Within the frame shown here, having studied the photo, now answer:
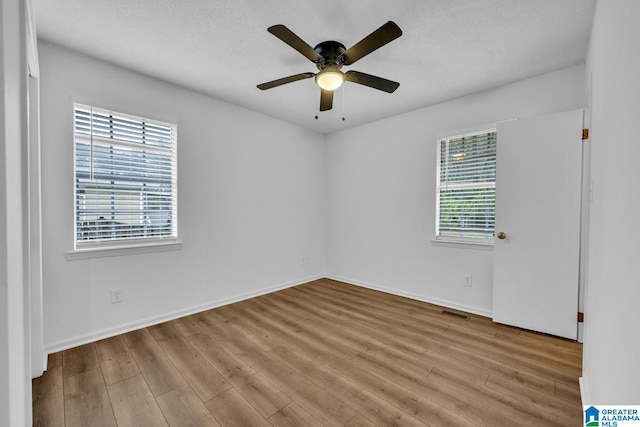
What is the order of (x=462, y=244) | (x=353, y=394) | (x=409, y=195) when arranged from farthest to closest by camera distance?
1. (x=409, y=195)
2. (x=462, y=244)
3. (x=353, y=394)

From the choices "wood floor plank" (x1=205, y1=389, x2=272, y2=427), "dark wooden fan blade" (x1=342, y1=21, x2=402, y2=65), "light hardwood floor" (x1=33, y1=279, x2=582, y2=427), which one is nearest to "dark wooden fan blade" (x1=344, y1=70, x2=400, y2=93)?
"dark wooden fan blade" (x1=342, y1=21, x2=402, y2=65)

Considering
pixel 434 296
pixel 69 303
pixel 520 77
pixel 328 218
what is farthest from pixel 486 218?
pixel 69 303

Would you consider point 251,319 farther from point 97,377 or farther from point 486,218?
point 486,218

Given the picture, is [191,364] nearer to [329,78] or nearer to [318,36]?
[329,78]

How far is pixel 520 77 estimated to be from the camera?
2.73 m

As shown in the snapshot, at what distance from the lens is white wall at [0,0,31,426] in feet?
2.37

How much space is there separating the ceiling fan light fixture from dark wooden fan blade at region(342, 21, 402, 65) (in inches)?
4.4

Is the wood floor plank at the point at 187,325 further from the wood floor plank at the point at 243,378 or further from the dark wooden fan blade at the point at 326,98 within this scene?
the dark wooden fan blade at the point at 326,98

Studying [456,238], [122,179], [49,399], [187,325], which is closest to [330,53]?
[122,179]

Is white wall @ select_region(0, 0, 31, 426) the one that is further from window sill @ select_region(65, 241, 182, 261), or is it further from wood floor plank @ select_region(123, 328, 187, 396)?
window sill @ select_region(65, 241, 182, 261)

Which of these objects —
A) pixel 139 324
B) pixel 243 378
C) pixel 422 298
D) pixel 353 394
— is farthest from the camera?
pixel 422 298

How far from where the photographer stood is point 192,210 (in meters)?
3.10

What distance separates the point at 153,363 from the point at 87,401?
444mm

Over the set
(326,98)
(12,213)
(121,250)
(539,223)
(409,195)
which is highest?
(326,98)
